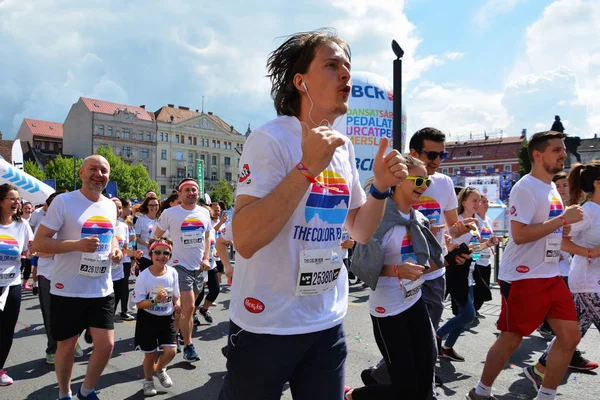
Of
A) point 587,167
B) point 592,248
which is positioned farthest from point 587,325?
point 587,167

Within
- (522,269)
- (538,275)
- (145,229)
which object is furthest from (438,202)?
(145,229)

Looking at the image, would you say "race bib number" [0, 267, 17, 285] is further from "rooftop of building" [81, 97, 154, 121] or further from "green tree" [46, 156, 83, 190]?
"rooftop of building" [81, 97, 154, 121]

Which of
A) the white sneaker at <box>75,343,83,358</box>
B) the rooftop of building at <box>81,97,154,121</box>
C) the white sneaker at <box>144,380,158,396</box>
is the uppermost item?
the rooftop of building at <box>81,97,154,121</box>

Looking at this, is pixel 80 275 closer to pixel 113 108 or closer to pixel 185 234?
pixel 185 234

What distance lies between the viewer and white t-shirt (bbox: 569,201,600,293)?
4246mm

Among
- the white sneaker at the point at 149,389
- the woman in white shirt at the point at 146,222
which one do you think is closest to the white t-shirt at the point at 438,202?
the white sneaker at the point at 149,389

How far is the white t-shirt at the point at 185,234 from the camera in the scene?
5.86m

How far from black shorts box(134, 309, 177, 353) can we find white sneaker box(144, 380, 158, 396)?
11.0 inches

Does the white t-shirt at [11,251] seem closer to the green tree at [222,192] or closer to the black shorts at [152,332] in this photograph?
the black shorts at [152,332]

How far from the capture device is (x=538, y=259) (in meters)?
3.76

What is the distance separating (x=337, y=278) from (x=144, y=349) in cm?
314

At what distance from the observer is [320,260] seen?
179 centimetres

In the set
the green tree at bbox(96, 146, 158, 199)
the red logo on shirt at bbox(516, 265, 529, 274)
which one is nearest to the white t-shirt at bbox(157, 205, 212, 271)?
the red logo on shirt at bbox(516, 265, 529, 274)

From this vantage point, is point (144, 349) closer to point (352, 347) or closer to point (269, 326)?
point (352, 347)
